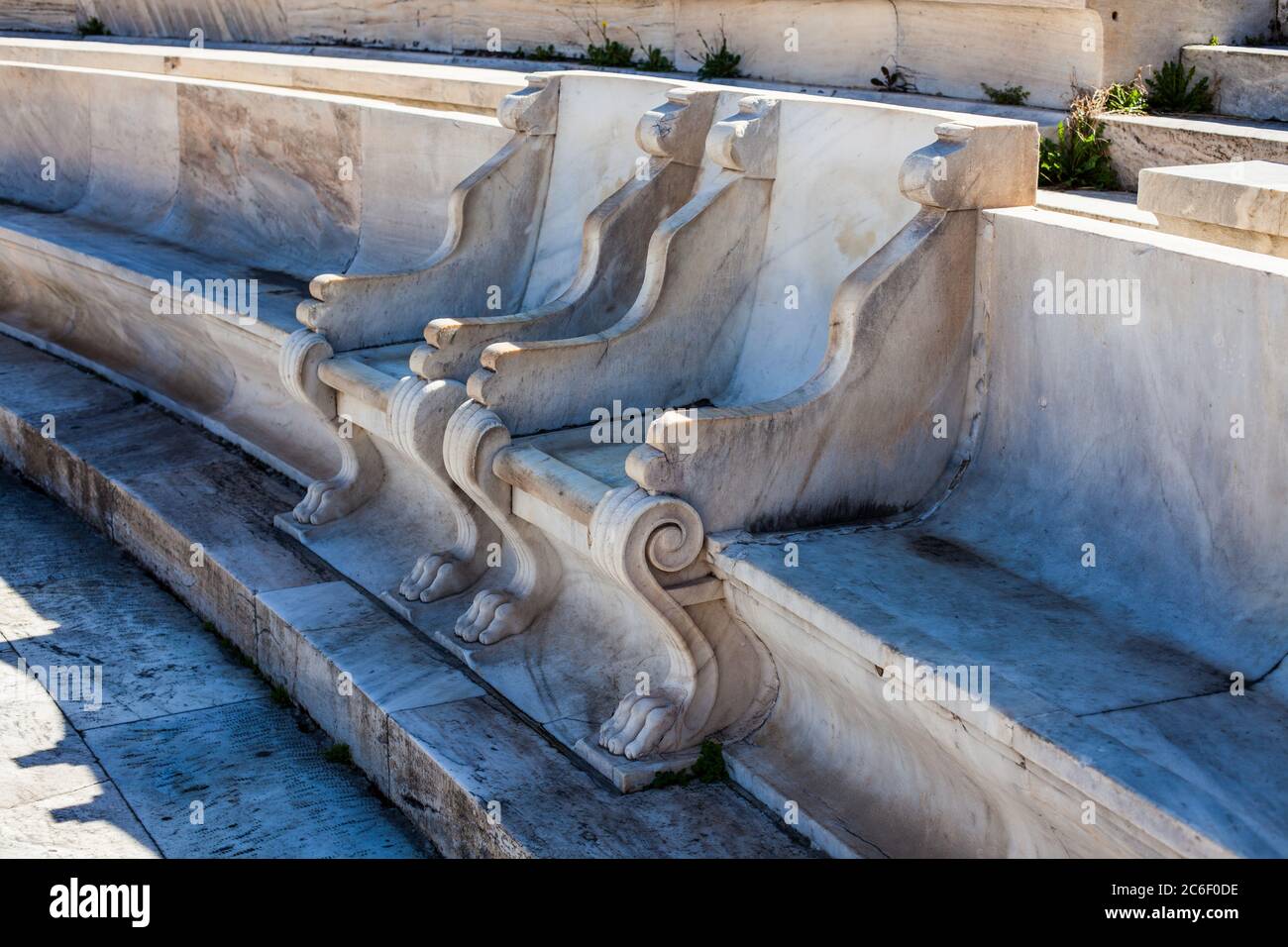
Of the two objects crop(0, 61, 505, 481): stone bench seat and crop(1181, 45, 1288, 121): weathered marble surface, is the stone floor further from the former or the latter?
crop(1181, 45, 1288, 121): weathered marble surface

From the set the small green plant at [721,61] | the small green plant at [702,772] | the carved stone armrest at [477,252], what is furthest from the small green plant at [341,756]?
the small green plant at [721,61]

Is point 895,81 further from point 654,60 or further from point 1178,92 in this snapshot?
point 654,60

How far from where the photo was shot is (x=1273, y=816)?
101 inches

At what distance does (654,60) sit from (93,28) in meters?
5.51

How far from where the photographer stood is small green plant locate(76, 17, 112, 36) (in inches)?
459

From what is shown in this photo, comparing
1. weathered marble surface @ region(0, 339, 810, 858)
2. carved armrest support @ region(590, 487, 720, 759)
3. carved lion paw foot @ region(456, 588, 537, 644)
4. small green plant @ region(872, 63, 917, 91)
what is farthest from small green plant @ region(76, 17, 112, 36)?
carved armrest support @ region(590, 487, 720, 759)

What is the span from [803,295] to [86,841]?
2.38 m

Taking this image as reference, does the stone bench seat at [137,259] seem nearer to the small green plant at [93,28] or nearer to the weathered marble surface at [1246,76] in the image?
the small green plant at [93,28]

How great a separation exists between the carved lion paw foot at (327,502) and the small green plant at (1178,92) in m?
3.30

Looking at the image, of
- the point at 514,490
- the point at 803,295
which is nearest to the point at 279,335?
the point at 514,490

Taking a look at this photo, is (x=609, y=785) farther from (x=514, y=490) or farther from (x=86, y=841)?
(x=86, y=841)

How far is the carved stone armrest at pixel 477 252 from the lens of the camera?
5574 millimetres

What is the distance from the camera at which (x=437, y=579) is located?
4.92 meters

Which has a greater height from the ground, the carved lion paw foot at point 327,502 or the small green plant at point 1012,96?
the small green plant at point 1012,96
